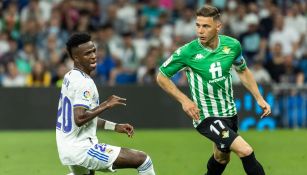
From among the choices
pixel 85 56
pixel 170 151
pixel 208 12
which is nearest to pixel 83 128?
pixel 85 56

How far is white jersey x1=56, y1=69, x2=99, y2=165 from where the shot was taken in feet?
28.3

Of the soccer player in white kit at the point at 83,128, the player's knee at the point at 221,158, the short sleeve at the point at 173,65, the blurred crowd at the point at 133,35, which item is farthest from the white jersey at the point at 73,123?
the blurred crowd at the point at 133,35

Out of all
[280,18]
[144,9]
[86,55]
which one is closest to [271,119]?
[280,18]

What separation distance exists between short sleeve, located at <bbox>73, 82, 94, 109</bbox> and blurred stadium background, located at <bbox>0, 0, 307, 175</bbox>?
781 cm

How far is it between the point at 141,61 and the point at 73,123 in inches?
502

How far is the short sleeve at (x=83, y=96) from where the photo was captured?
8.52m

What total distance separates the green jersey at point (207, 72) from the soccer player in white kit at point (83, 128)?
141 cm

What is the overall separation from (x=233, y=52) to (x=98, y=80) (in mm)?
10836

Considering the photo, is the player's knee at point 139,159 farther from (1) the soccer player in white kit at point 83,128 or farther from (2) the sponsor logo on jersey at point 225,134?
(2) the sponsor logo on jersey at point 225,134

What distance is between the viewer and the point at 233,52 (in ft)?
33.2

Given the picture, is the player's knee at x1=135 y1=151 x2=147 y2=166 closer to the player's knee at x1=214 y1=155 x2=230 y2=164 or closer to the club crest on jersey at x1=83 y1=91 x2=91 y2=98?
the club crest on jersey at x1=83 y1=91 x2=91 y2=98

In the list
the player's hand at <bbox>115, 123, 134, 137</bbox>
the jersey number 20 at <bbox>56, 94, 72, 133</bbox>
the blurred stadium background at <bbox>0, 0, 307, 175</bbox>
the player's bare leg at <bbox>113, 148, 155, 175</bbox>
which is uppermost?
the jersey number 20 at <bbox>56, 94, 72, 133</bbox>

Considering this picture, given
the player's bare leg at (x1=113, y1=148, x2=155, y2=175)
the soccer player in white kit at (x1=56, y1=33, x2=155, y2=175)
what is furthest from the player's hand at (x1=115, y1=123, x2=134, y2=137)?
the player's bare leg at (x1=113, y1=148, x2=155, y2=175)

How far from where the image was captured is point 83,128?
345 inches
